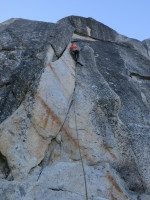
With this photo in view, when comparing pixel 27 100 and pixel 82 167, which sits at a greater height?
pixel 27 100

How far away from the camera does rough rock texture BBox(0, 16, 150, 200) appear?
5.93 metres

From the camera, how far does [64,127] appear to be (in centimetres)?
692

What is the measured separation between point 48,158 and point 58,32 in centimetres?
409

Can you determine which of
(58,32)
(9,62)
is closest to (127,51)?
(58,32)

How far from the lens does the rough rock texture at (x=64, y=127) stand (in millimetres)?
5926

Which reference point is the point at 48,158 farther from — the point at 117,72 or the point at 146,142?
the point at 117,72

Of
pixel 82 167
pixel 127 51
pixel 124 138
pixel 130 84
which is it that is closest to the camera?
pixel 82 167

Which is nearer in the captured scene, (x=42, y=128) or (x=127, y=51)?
(x=42, y=128)

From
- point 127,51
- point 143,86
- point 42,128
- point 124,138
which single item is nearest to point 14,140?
point 42,128

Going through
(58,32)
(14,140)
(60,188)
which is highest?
(58,32)

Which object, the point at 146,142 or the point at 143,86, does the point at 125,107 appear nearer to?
the point at 146,142

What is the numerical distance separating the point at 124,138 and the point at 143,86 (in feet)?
11.1

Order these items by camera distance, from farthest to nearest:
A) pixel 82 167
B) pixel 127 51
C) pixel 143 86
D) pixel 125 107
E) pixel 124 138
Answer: pixel 127 51 < pixel 143 86 < pixel 125 107 < pixel 124 138 < pixel 82 167

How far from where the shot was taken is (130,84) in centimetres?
919
